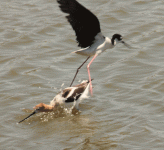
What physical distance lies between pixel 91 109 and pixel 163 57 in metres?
2.57

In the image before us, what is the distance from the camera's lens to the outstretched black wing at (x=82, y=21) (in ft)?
20.4

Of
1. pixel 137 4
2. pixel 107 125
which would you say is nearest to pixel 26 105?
pixel 107 125

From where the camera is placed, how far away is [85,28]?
655 centimetres

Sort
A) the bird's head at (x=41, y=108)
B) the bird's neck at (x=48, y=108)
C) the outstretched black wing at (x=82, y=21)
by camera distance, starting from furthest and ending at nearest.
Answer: the bird's neck at (x=48, y=108) → the bird's head at (x=41, y=108) → the outstretched black wing at (x=82, y=21)

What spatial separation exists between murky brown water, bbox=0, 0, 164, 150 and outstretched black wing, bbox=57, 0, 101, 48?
4.07 ft

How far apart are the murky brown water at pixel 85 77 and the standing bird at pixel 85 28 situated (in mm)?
1042

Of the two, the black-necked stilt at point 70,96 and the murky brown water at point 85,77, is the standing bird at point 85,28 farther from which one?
the murky brown water at point 85,77

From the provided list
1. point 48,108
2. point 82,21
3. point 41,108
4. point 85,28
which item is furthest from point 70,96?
point 82,21

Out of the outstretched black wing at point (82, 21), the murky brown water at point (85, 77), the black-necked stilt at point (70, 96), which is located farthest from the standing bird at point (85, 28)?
the murky brown water at point (85, 77)

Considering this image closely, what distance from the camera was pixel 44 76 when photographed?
8180 millimetres

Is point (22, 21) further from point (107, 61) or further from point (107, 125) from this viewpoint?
point (107, 125)

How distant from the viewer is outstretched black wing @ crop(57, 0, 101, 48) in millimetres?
6211

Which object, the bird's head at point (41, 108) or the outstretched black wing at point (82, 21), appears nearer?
the outstretched black wing at point (82, 21)

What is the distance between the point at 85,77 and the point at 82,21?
196 centimetres
